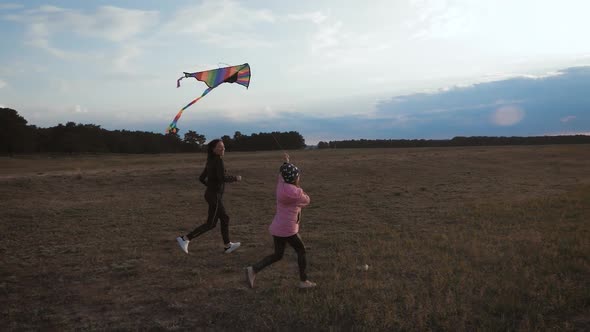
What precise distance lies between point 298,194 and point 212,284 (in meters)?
2.26

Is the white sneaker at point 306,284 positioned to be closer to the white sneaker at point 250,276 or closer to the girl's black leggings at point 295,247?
the girl's black leggings at point 295,247

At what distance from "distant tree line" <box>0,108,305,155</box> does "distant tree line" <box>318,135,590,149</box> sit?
8737mm

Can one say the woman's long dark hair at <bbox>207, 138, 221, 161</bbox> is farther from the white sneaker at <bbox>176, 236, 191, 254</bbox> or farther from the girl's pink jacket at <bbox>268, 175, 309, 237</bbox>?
the girl's pink jacket at <bbox>268, 175, 309, 237</bbox>

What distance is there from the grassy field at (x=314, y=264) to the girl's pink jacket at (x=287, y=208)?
3.13ft

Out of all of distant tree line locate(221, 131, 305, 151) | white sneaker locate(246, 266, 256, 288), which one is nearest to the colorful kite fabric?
white sneaker locate(246, 266, 256, 288)

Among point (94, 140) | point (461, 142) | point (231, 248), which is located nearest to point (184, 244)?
point (231, 248)

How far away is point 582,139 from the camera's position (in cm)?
6544

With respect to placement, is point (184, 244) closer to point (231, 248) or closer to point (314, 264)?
point (231, 248)

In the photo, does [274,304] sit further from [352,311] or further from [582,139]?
[582,139]

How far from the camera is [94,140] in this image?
58625mm

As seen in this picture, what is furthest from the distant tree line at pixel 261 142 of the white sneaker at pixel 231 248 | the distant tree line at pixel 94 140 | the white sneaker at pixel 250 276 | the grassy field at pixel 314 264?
the white sneaker at pixel 250 276

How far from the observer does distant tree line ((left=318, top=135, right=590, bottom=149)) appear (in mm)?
66500

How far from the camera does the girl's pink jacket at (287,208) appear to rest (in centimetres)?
686

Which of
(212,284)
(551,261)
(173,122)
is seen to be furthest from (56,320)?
(551,261)
